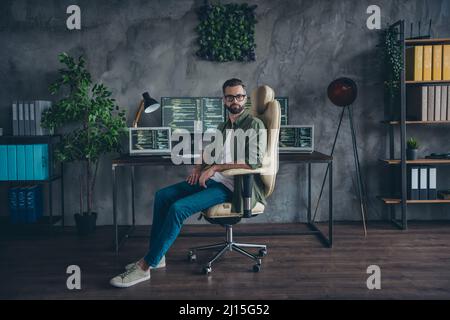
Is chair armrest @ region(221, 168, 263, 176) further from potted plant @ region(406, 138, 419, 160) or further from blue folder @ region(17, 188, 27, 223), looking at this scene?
blue folder @ region(17, 188, 27, 223)

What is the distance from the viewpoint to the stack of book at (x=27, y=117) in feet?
14.5

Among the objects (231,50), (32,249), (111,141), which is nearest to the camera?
(32,249)

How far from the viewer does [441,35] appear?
4.74 metres

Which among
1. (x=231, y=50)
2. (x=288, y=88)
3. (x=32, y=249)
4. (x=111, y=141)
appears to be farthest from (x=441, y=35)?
(x=32, y=249)

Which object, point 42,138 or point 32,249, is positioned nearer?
point 32,249

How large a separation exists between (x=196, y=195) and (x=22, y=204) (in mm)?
2143

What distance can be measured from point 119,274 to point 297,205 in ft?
7.20

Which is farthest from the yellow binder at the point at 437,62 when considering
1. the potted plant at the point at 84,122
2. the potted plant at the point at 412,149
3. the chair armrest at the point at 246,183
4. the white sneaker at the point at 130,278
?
the white sneaker at the point at 130,278

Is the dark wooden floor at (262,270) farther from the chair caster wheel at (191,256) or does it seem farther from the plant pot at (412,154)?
the plant pot at (412,154)

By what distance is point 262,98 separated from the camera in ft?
11.3

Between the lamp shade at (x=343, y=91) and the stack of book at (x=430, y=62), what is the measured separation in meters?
0.62

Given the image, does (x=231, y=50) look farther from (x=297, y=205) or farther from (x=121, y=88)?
(x=297, y=205)

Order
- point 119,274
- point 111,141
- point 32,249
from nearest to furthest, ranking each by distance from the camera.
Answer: point 119,274 → point 32,249 → point 111,141
